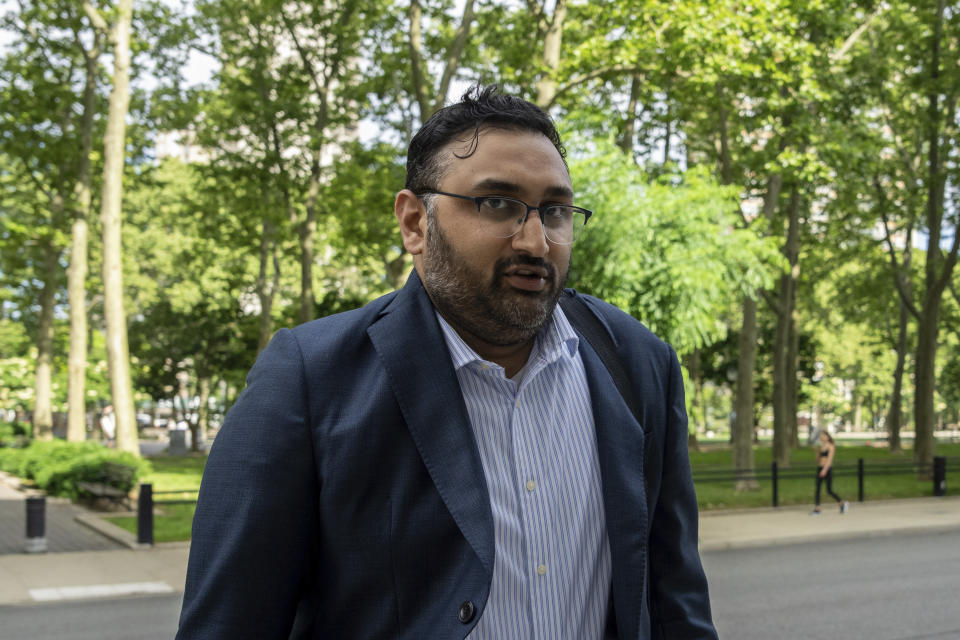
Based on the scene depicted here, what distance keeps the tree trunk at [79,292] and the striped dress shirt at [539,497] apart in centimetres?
2222

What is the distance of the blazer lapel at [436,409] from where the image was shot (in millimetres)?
1639

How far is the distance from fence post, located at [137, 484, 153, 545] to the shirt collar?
43.3 feet

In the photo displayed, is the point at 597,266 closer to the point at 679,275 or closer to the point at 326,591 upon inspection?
the point at 679,275

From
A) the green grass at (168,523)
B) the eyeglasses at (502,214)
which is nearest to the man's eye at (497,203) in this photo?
the eyeglasses at (502,214)

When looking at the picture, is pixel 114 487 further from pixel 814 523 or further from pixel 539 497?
pixel 539 497

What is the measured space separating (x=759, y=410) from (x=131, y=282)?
1203 inches

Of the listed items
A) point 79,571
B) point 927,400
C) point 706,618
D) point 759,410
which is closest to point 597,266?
point 79,571

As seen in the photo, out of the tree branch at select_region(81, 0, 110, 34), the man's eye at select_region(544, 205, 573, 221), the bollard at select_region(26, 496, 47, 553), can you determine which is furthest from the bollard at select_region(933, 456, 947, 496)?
the man's eye at select_region(544, 205, 573, 221)

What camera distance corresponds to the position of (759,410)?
159ft

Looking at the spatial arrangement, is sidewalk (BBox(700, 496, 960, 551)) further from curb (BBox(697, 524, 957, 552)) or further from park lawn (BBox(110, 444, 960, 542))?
park lawn (BBox(110, 444, 960, 542))

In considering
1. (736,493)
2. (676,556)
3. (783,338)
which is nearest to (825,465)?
(736,493)

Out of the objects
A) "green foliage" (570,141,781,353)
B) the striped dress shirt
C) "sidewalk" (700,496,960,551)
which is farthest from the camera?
"sidewalk" (700,496,960,551)

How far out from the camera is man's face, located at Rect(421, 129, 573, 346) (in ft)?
5.83

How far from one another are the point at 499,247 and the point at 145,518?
1375 cm
